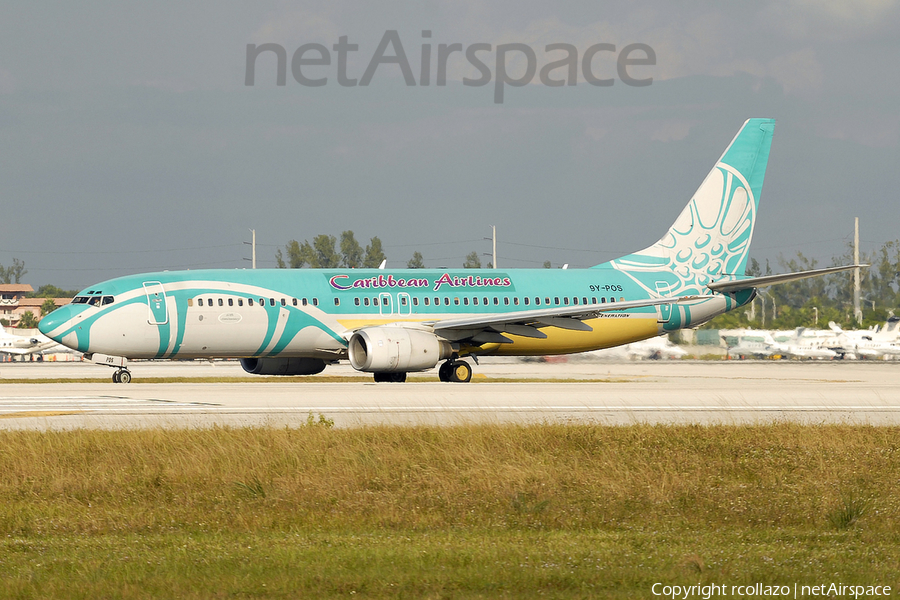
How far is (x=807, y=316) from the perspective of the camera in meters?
101

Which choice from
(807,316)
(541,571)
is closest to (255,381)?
(541,571)

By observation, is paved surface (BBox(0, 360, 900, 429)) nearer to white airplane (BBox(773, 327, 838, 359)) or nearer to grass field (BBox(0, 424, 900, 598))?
grass field (BBox(0, 424, 900, 598))

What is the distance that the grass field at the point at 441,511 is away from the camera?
27.6 ft

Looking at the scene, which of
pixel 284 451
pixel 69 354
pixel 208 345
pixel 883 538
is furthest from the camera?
pixel 69 354

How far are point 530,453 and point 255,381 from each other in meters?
22.9

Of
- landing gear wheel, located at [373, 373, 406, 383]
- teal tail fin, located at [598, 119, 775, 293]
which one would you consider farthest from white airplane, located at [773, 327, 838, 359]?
landing gear wheel, located at [373, 373, 406, 383]

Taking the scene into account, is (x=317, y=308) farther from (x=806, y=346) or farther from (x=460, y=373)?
(x=806, y=346)

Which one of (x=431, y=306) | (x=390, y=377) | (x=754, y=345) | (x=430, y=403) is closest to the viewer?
(x=430, y=403)

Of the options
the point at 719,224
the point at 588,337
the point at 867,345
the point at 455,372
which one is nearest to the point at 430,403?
the point at 455,372

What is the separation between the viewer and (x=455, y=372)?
37.9 meters

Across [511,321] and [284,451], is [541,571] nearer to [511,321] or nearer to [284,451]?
[284,451]

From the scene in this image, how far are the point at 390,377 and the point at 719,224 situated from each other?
52.0 feet

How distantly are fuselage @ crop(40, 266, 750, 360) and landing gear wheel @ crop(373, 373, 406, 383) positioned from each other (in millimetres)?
1754

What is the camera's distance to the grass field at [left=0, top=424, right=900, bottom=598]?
8422 mm
